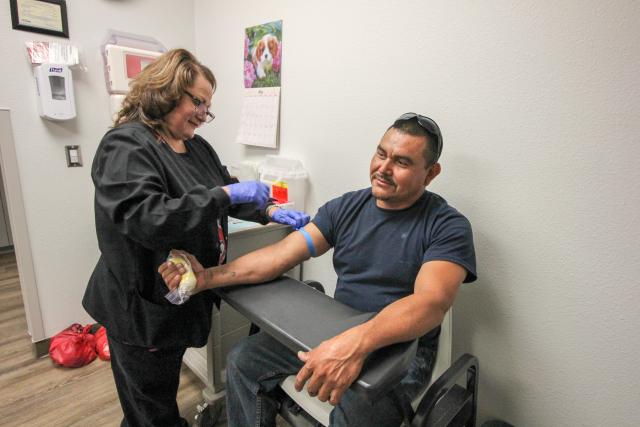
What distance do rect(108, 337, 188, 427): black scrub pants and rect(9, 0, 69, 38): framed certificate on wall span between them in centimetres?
165

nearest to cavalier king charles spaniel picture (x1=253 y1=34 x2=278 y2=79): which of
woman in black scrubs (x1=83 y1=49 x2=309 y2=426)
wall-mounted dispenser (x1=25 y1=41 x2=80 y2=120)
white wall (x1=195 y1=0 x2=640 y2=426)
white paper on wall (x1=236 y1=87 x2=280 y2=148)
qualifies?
white paper on wall (x1=236 y1=87 x2=280 y2=148)

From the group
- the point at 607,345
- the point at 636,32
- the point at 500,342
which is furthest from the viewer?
the point at 500,342

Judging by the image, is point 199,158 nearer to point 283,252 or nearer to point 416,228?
point 283,252

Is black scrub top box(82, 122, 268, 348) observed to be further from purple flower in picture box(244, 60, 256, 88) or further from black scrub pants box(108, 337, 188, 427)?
purple flower in picture box(244, 60, 256, 88)

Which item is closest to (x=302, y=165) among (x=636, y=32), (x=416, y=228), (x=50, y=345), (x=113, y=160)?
(x=416, y=228)

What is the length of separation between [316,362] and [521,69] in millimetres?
1093

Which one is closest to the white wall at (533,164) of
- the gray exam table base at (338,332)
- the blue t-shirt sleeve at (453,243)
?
the blue t-shirt sleeve at (453,243)

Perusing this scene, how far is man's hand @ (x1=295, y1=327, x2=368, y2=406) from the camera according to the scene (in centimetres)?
77

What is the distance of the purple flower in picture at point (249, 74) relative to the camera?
6.62 feet

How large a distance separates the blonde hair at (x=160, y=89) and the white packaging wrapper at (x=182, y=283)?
0.42 metres

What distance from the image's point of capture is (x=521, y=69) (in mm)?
1110

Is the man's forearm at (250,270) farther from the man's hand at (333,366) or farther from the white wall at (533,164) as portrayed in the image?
the white wall at (533,164)

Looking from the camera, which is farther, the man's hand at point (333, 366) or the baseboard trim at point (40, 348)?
the baseboard trim at point (40, 348)

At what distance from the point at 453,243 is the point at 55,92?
2.06 m
